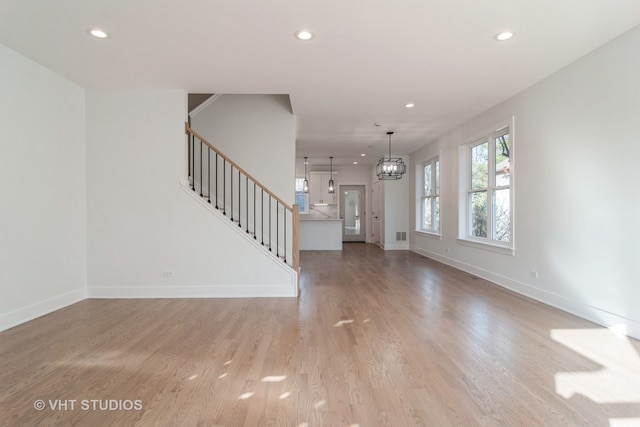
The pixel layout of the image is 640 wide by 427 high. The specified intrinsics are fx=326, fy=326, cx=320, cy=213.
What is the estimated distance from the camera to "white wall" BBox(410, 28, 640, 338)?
3.02m

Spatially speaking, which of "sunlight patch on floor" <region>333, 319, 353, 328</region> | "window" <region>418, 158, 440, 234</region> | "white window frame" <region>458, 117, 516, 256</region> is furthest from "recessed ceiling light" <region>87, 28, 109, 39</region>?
"window" <region>418, 158, 440, 234</region>

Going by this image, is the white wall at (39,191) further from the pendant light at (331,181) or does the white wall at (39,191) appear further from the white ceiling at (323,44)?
the pendant light at (331,181)

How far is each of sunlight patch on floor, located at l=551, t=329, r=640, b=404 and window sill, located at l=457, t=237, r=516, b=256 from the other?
1.69 metres

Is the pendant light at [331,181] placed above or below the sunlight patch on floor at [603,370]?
above

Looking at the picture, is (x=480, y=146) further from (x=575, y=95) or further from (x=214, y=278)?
(x=214, y=278)

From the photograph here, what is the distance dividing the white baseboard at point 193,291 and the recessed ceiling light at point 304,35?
2.98 metres

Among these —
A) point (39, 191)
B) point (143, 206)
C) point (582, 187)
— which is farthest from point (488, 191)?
point (39, 191)

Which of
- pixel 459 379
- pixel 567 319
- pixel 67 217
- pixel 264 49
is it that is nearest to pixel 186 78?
pixel 264 49

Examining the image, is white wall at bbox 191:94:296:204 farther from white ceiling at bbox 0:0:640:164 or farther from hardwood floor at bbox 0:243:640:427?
hardwood floor at bbox 0:243:640:427

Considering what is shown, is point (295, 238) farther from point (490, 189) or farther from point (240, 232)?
point (490, 189)

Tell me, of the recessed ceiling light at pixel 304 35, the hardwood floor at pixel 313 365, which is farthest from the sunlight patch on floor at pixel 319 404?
the recessed ceiling light at pixel 304 35

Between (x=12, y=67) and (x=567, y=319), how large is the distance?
20.5 feet

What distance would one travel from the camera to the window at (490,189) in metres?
4.95

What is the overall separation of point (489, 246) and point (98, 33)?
223 inches
